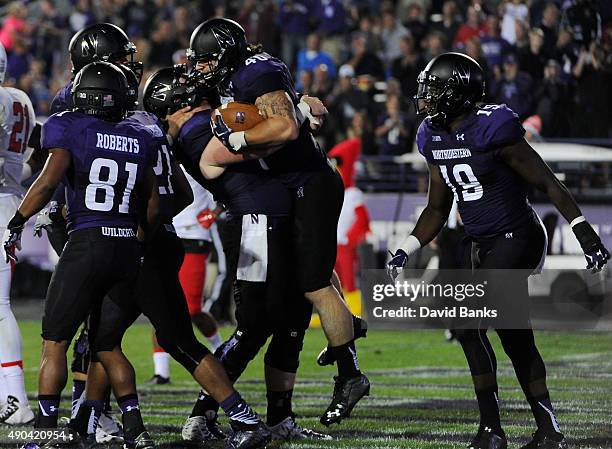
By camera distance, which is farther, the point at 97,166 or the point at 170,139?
the point at 170,139

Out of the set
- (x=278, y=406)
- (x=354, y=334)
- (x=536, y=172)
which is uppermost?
(x=536, y=172)

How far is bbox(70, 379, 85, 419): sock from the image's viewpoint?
5984mm

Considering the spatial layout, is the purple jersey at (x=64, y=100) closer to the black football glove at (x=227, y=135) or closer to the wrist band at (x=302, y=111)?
the black football glove at (x=227, y=135)

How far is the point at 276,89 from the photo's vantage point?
5742mm

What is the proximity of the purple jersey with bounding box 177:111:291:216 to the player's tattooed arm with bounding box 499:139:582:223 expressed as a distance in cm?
110

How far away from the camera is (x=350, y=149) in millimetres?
13930

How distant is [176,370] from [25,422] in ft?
10.0

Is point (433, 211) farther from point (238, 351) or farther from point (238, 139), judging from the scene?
point (238, 351)

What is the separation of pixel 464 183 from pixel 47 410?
2110 mm

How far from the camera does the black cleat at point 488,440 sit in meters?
5.53

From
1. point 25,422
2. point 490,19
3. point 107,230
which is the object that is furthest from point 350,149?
point 107,230

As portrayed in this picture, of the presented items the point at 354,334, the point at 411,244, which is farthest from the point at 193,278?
the point at 411,244

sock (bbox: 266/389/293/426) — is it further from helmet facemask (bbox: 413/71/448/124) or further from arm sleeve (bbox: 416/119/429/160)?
helmet facemask (bbox: 413/71/448/124)

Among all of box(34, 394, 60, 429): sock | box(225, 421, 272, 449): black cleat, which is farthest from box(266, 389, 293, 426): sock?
box(34, 394, 60, 429): sock
